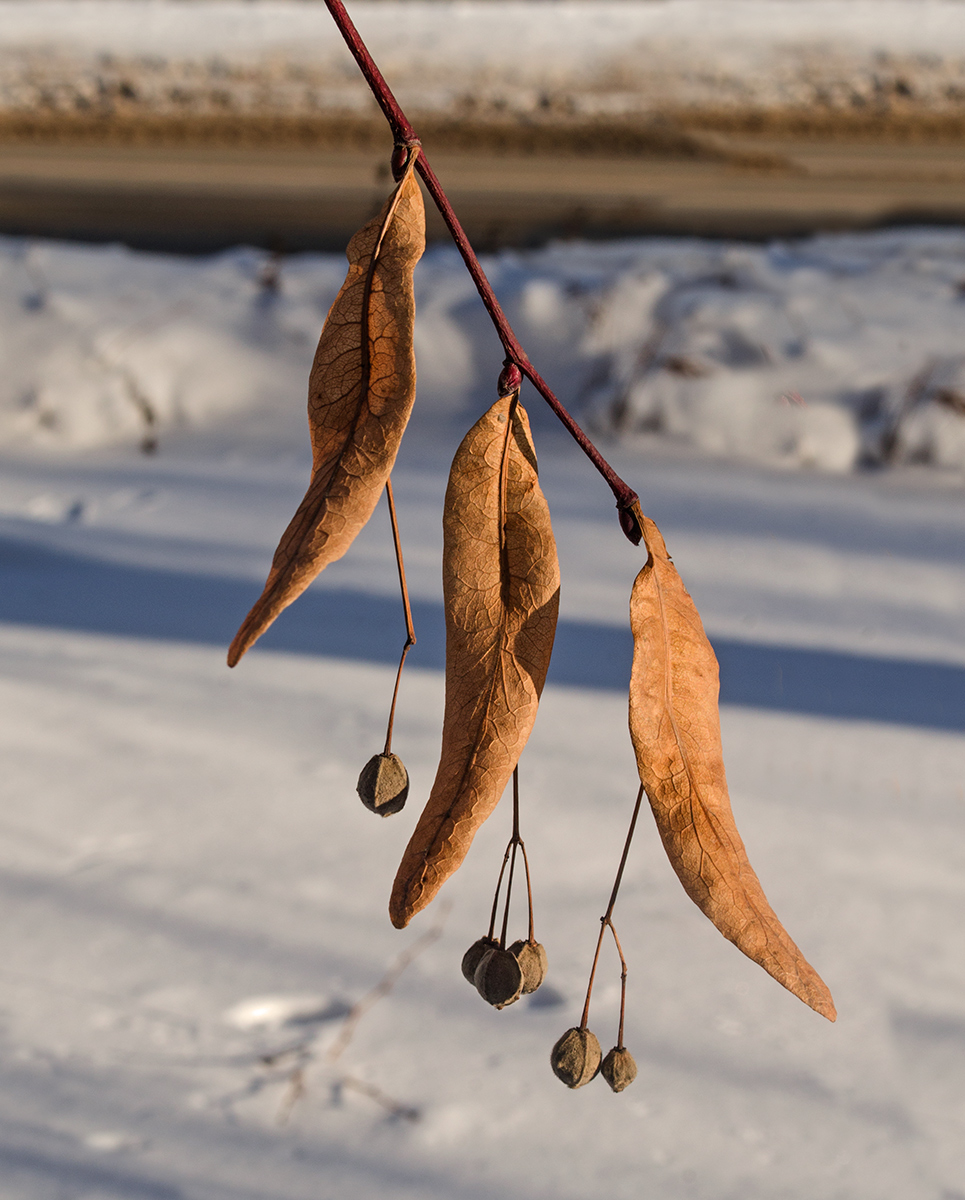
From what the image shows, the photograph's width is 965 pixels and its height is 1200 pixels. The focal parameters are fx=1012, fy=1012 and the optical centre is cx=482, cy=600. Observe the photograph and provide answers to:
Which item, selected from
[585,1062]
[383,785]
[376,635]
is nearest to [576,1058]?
[585,1062]

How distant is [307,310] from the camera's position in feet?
11.0

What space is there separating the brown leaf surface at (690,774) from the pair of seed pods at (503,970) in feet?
0.38

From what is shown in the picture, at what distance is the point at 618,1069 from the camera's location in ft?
1.49

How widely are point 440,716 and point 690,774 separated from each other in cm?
153

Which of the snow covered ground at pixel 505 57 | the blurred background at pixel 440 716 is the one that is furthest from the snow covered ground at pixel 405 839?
the snow covered ground at pixel 505 57

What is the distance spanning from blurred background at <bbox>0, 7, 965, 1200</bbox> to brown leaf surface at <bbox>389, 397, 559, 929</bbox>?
99cm

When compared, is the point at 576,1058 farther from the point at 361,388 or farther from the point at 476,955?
the point at 361,388

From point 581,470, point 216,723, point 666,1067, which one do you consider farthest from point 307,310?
point 666,1067

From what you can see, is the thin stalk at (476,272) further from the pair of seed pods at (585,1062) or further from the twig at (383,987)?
the twig at (383,987)

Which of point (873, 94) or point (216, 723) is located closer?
point (216, 723)

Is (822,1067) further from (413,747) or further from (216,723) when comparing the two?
(216,723)

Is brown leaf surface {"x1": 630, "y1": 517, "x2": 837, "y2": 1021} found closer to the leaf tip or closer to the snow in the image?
the leaf tip

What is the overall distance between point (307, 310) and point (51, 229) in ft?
7.28

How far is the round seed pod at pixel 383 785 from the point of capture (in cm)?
41
